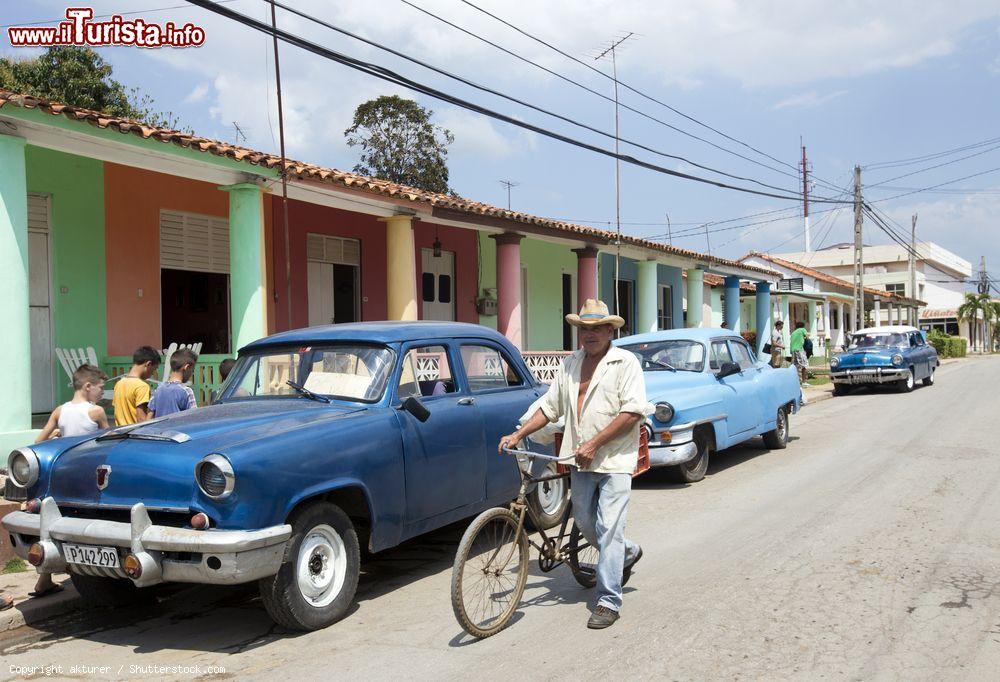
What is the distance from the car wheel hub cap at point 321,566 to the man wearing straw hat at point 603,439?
112 cm

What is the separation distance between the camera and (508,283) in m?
15.6

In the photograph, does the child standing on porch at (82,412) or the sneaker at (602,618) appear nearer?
the sneaker at (602,618)

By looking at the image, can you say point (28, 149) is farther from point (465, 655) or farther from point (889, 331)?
point (889, 331)

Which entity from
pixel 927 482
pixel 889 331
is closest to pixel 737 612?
pixel 927 482

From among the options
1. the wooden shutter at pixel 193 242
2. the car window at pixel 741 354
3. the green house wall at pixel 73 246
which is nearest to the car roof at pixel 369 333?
the car window at pixel 741 354

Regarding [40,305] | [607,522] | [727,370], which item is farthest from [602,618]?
[40,305]

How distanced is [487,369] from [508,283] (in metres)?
9.24

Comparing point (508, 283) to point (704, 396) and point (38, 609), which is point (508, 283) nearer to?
point (704, 396)

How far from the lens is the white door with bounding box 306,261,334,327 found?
46.2 feet

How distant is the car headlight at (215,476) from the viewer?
13.6 ft

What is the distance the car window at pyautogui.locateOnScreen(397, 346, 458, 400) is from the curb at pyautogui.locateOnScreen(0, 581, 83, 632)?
8.18 feet

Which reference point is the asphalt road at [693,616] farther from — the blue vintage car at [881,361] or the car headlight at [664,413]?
the blue vintage car at [881,361]

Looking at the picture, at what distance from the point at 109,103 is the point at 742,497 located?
65.1 ft

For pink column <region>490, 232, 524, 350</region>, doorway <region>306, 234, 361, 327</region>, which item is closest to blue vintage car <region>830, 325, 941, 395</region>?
pink column <region>490, 232, 524, 350</region>
